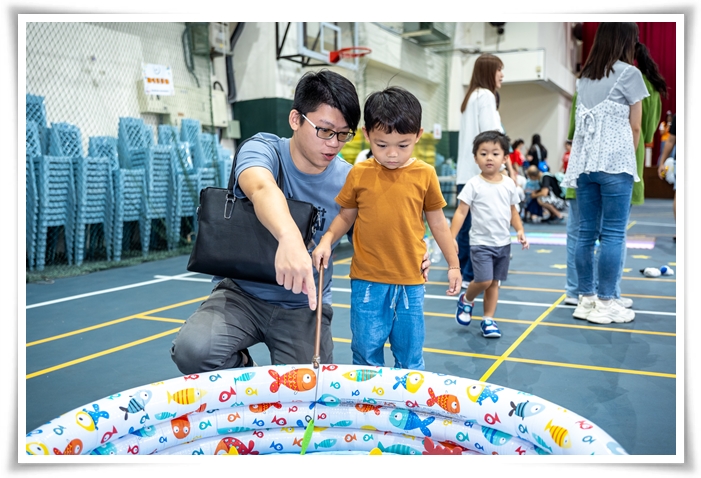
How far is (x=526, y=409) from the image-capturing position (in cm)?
151

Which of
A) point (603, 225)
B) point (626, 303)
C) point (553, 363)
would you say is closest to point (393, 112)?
point (553, 363)

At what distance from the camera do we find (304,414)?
182 cm

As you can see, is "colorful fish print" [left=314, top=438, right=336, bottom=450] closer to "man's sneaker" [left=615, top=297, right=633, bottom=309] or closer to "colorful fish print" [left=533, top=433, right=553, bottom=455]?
"colorful fish print" [left=533, top=433, right=553, bottom=455]

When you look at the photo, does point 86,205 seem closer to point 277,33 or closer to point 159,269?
point 159,269

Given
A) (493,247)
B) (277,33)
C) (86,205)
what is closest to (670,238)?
(493,247)

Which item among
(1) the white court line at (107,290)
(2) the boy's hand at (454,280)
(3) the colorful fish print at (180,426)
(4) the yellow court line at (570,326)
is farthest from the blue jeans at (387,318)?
(1) the white court line at (107,290)

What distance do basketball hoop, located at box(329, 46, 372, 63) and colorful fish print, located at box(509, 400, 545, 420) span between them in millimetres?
7653

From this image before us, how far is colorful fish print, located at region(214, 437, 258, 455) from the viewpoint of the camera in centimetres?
180

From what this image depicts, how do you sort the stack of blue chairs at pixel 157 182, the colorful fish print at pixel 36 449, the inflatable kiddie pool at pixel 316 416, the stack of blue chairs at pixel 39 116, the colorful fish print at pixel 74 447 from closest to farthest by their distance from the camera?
the colorful fish print at pixel 36 449 → the colorful fish print at pixel 74 447 → the inflatable kiddie pool at pixel 316 416 → the stack of blue chairs at pixel 39 116 → the stack of blue chairs at pixel 157 182

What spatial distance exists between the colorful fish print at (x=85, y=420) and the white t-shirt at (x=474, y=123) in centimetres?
295

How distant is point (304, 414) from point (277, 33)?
749 centimetres

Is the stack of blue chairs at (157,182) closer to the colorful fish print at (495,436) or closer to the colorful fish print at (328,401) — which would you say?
the colorful fish print at (328,401)

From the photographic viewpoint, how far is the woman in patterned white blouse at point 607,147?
3143mm

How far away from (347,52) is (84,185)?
Answer: 4.92 m
